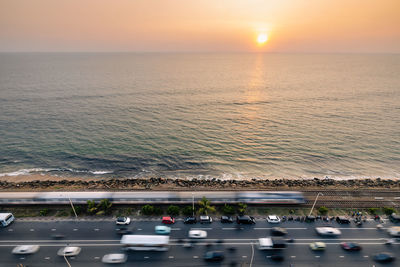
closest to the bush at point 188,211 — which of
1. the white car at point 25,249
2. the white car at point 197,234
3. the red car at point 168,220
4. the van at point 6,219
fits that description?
the red car at point 168,220

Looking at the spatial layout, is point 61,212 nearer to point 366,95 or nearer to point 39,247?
point 39,247

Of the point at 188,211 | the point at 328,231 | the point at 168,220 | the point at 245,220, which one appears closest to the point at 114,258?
the point at 168,220

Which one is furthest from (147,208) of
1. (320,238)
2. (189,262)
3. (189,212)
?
(320,238)

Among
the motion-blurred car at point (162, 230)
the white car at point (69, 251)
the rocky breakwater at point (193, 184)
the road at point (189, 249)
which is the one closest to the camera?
the road at point (189, 249)

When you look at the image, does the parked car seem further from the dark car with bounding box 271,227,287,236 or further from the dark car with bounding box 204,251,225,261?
the dark car with bounding box 271,227,287,236

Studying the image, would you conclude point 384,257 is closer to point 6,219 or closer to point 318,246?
point 318,246

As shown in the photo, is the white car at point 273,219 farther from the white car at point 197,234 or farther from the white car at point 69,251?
the white car at point 69,251
